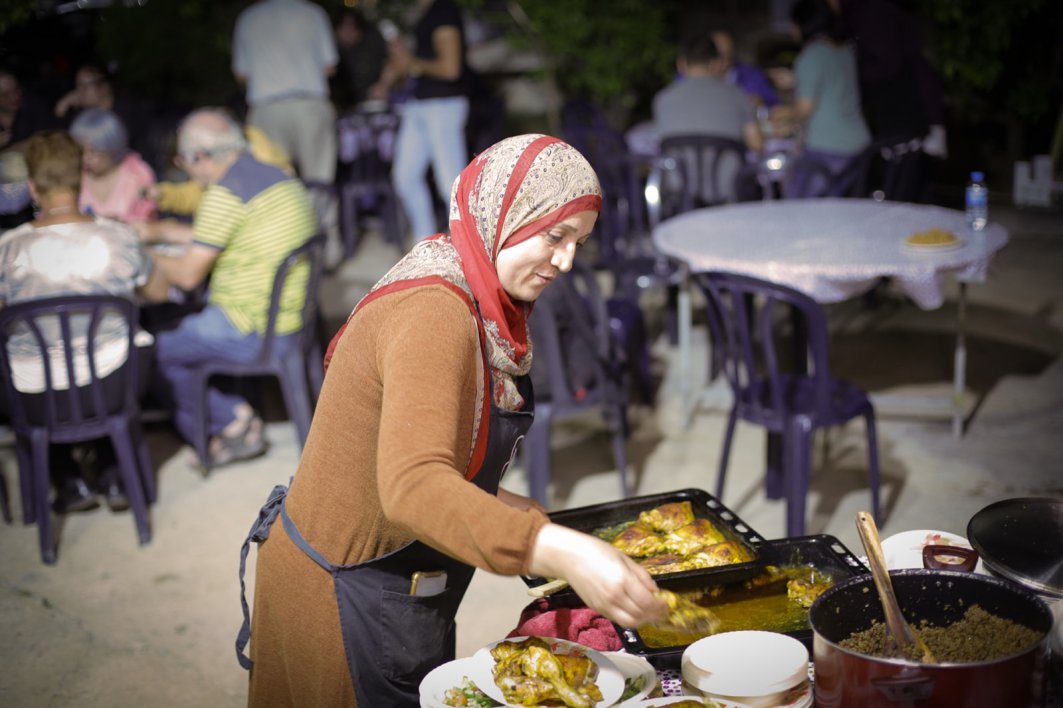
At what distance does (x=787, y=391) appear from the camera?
4.19 metres

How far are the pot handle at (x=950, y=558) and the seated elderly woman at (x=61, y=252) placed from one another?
3412 mm

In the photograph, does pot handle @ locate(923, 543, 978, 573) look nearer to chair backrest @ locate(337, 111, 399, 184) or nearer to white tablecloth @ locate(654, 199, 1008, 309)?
white tablecloth @ locate(654, 199, 1008, 309)

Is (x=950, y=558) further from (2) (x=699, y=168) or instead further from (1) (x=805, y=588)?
(2) (x=699, y=168)

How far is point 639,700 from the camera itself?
68.4 inches

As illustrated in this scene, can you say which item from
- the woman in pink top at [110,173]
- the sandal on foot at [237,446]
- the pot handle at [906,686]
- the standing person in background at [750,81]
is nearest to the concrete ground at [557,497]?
the sandal on foot at [237,446]

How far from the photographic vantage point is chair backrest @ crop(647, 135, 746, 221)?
644 cm

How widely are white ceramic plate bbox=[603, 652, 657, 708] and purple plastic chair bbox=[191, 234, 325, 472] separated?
10.8 feet

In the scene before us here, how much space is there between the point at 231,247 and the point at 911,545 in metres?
3.43

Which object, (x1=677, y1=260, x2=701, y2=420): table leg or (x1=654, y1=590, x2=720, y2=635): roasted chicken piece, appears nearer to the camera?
(x1=654, y1=590, x2=720, y2=635): roasted chicken piece

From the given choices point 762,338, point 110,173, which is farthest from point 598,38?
point 762,338

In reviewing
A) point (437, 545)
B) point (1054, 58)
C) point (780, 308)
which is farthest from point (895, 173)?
point (437, 545)

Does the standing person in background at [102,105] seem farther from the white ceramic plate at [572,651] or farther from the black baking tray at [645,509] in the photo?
the white ceramic plate at [572,651]

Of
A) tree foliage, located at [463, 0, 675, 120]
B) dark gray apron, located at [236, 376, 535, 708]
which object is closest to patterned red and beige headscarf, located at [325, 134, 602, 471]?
dark gray apron, located at [236, 376, 535, 708]

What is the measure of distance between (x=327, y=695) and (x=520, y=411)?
604 millimetres
